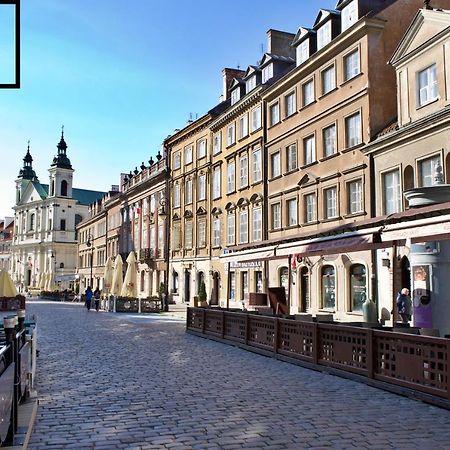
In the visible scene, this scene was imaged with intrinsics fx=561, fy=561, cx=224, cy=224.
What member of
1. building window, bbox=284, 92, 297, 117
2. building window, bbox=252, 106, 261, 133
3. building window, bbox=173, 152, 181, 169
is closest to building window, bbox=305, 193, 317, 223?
building window, bbox=284, 92, 297, 117

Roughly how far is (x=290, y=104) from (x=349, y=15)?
240 inches

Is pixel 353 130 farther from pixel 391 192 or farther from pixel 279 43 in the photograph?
pixel 279 43

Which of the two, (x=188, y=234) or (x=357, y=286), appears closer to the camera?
(x=357, y=286)

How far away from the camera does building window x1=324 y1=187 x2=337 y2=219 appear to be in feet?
84.5

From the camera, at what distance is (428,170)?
2025 cm

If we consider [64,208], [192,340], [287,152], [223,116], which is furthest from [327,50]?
[64,208]

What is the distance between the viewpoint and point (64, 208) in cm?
10012

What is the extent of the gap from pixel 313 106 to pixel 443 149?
962 centimetres

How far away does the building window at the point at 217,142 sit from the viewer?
130 feet

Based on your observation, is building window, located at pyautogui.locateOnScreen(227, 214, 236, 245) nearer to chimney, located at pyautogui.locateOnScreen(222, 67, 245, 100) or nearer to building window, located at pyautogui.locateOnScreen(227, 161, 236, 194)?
building window, located at pyautogui.locateOnScreen(227, 161, 236, 194)

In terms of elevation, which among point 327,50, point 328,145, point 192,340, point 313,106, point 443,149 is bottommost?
point 192,340

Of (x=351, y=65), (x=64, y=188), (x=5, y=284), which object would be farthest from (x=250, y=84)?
(x=64, y=188)

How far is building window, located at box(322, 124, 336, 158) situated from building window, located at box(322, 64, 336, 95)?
1.81 m

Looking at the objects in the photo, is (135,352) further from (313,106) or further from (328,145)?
(313,106)
